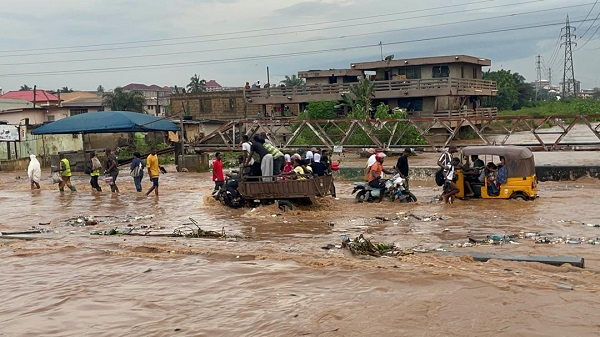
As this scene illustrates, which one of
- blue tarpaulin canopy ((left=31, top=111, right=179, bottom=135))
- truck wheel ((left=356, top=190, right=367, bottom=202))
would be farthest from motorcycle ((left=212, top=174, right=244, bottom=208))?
blue tarpaulin canopy ((left=31, top=111, right=179, bottom=135))

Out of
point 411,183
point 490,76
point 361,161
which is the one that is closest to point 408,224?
point 411,183

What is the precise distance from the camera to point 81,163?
30.6 metres

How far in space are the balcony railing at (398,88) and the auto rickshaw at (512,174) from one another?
28.8 m

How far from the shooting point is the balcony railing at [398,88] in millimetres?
43719

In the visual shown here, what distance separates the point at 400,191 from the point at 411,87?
29.7 m

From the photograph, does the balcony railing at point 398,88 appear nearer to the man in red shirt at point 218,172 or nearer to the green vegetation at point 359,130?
the green vegetation at point 359,130

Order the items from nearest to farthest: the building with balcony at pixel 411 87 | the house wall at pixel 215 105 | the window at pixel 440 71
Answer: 1. the building with balcony at pixel 411 87
2. the window at pixel 440 71
3. the house wall at pixel 215 105

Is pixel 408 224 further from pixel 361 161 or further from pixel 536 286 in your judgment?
pixel 361 161

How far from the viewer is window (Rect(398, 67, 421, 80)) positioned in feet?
154

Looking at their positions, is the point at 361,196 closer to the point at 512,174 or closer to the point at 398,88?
the point at 512,174

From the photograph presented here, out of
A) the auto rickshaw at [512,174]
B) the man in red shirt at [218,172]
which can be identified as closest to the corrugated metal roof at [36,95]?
the man in red shirt at [218,172]

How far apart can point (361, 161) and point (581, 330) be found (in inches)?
971

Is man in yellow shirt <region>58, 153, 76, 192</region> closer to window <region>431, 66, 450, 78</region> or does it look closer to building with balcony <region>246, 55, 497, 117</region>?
building with balcony <region>246, 55, 497, 117</region>

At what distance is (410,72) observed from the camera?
1861 inches
